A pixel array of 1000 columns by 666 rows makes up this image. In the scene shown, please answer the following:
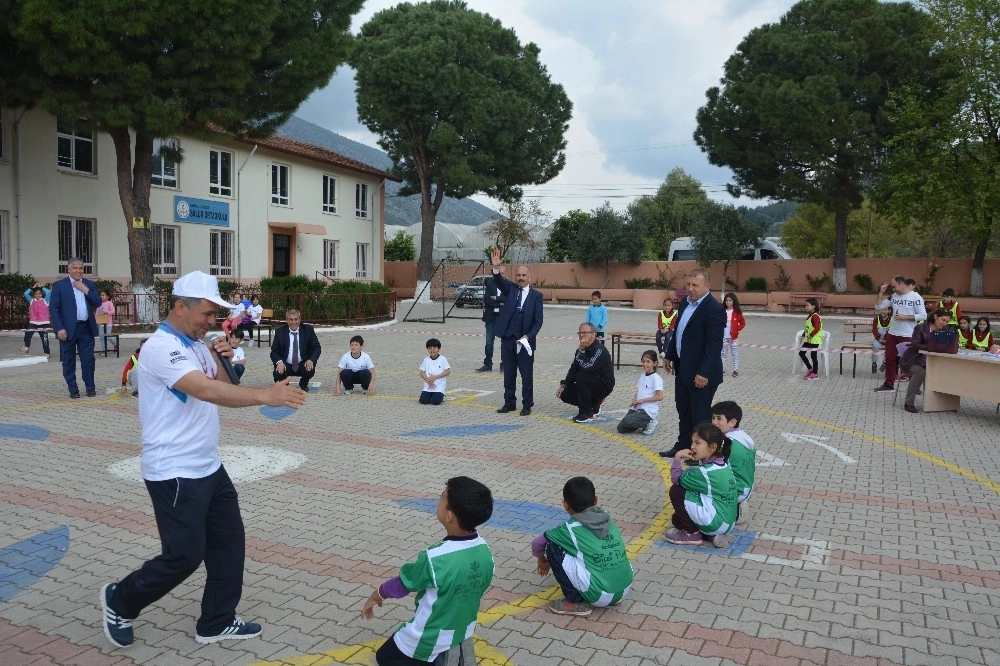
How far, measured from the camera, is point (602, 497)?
6.91m

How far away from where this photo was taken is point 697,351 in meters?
7.62

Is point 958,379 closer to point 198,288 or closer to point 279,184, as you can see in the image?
point 198,288

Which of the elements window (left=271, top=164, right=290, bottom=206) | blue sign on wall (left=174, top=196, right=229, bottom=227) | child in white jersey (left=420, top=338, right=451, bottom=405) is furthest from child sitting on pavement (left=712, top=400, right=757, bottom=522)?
window (left=271, top=164, right=290, bottom=206)

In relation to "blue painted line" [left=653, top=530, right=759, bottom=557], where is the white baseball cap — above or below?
above

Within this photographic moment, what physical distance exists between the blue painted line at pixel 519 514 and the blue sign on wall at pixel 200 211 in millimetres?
25702

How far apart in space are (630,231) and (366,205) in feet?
52.4

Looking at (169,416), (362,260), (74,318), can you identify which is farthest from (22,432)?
(362,260)

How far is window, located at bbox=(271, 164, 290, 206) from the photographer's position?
34219mm

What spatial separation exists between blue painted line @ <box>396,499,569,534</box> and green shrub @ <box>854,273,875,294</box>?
37.2 m

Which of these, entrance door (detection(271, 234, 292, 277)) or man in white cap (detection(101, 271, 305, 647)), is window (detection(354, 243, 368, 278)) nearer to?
entrance door (detection(271, 234, 292, 277))

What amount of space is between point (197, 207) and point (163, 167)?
1.93 metres

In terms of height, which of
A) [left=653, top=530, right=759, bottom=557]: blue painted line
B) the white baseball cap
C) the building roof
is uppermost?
the building roof

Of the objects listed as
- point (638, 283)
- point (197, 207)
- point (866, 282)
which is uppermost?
point (197, 207)

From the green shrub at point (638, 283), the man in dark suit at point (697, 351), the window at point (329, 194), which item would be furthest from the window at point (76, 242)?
the green shrub at point (638, 283)
